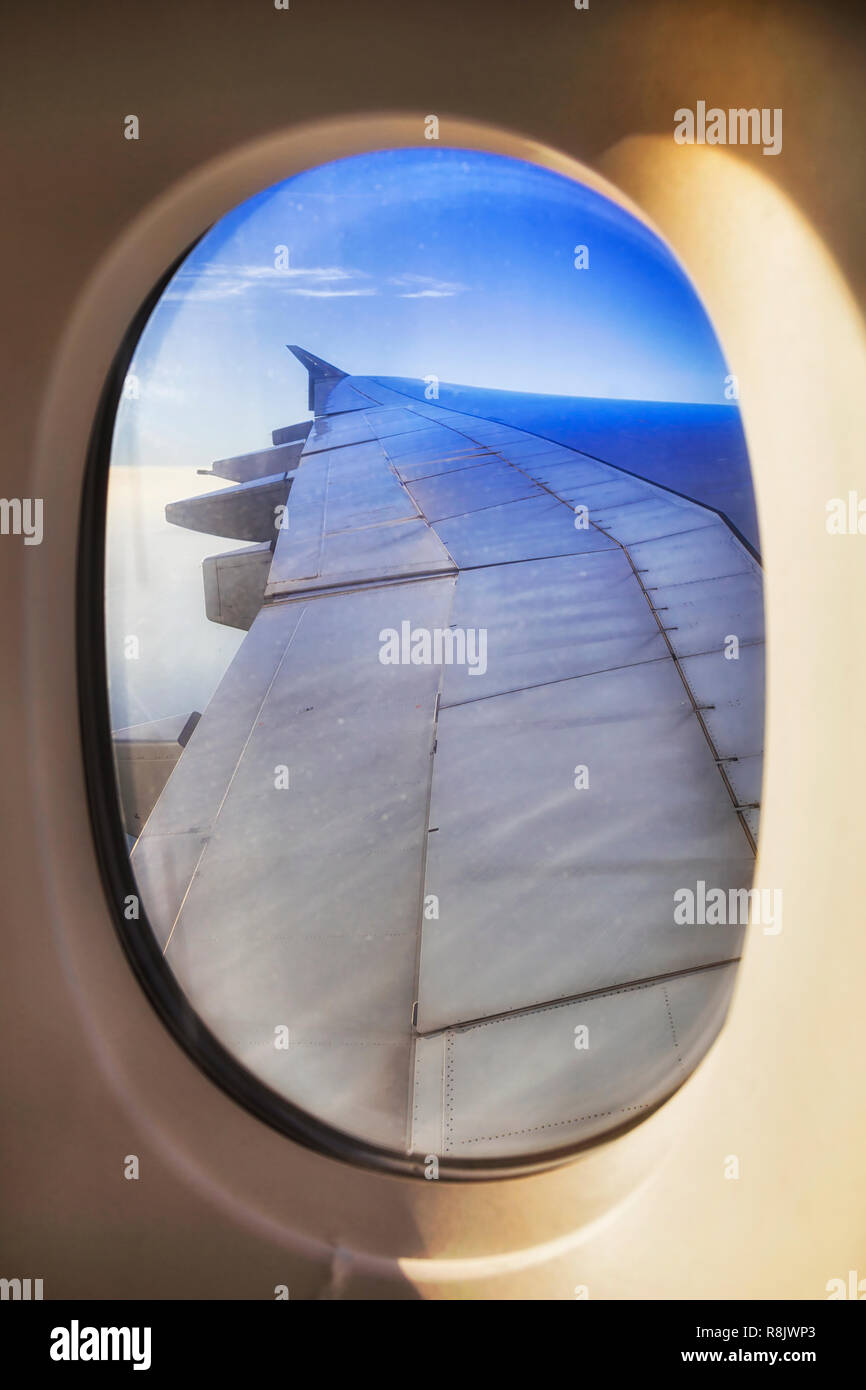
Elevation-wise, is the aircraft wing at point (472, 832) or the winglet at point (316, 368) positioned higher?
the winglet at point (316, 368)

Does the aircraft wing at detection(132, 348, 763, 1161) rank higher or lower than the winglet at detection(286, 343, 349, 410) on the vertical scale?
lower

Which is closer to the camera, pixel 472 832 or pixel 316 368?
pixel 472 832

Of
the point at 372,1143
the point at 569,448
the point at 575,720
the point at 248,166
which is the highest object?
the point at 569,448

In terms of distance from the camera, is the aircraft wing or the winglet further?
the winglet

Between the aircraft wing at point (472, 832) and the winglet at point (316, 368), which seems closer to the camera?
the aircraft wing at point (472, 832)

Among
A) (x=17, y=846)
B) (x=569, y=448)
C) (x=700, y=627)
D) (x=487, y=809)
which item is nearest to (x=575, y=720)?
(x=487, y=809)

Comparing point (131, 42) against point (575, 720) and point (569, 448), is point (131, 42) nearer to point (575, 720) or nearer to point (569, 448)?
point (575, 720)

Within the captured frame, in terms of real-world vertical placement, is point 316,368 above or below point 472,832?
above

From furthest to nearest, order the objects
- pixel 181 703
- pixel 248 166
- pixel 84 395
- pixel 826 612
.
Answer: pixel 181 703, pixel 84 395, pixel 248 166, pixel 826 612
